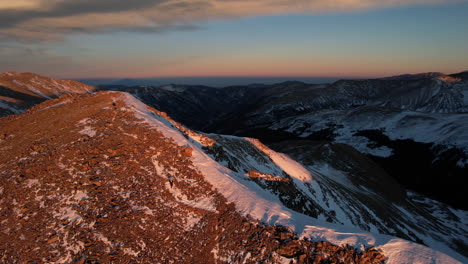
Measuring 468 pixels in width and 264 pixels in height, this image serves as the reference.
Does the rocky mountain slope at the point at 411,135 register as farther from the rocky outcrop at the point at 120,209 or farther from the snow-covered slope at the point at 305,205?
the rocky outcrop at the point at 120,209

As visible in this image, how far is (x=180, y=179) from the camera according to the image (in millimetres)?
14250

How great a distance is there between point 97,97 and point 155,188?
59.0 feet

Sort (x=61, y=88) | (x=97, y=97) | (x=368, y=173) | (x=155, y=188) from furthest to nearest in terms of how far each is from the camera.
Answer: (x=61, y=88) → (x=368, y=173) → (x=97, y=97) → (x=155, y=188)

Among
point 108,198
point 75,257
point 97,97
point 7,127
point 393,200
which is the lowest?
point 393,200

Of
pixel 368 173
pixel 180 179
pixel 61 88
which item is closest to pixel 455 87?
pixel 368 173

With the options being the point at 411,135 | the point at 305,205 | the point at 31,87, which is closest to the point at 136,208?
the point at 305,205

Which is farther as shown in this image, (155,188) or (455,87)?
(455,87)

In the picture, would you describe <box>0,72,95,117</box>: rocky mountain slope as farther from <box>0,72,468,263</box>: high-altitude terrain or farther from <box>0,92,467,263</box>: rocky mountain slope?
<box>0,72,468,263</box>: high-altitude terrain

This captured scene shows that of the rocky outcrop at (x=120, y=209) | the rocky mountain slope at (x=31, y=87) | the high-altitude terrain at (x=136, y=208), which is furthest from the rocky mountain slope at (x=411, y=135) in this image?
the rocky mountain slope at (x=31, y=87)

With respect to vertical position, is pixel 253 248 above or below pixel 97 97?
below

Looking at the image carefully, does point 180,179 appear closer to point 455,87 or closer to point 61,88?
point 61,88

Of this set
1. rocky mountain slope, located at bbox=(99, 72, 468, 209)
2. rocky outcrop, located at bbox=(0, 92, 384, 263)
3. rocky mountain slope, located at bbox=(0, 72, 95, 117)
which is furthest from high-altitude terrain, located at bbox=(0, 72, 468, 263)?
rocky mountain slope, located at bbox=(0, 72, 95, 117)

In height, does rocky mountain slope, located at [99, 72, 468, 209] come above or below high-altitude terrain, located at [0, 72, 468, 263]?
below

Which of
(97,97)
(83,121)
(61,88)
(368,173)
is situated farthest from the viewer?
(61,88)
